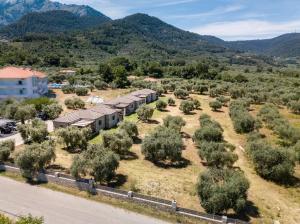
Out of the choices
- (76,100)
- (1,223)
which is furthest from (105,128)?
(1,223)

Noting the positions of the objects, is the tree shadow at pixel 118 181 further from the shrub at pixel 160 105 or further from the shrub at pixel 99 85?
the shrub at pixel 99 85

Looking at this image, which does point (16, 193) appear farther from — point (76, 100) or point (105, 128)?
point (76, 100)

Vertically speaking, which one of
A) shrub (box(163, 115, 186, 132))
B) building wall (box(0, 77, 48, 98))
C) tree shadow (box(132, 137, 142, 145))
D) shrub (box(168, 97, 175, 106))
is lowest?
tree shadow (box(132, 137, 142, 145))

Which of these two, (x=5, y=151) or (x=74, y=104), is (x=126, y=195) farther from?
(x=74, y=104)

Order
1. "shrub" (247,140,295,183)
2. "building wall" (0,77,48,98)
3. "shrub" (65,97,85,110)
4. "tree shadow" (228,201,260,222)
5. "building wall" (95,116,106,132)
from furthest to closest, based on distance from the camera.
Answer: "building wall" (0,77,48,98), "shrub" (65,97,85,110), "building wall" (95,116,106,132), "shrub" (247,140,295,183), "tree shadow" (228,201,260,222)

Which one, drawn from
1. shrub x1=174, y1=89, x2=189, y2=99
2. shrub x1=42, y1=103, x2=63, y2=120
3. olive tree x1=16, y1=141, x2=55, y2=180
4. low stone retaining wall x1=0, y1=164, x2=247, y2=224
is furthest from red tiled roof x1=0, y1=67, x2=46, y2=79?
olive tree x1=16, y1=141, x2=55, y2=180

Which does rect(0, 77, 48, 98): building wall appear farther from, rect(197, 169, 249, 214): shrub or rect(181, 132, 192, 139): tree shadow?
rect(197, 169, 249, 214): shrub
